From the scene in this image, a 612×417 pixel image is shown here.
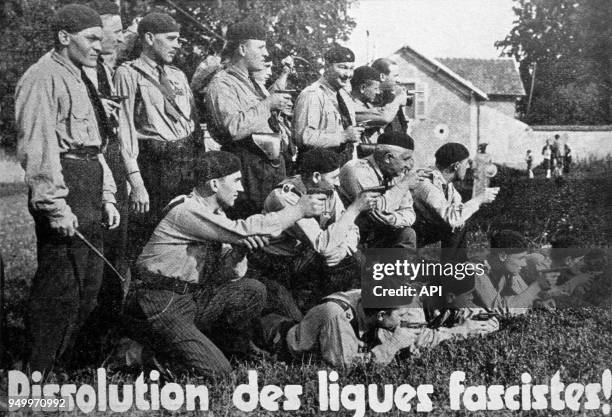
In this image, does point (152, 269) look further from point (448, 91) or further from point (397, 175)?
point (448, 91)

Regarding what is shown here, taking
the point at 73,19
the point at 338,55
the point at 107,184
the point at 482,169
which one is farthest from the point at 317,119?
the point at 73,19

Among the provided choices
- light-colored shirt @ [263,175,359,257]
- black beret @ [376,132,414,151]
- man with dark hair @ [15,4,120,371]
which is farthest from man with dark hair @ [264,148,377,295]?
man with dark hair @ [15,4,120,371]

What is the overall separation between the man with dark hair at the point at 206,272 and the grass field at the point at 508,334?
241mm

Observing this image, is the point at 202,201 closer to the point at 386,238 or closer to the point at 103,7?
the point at 386,238

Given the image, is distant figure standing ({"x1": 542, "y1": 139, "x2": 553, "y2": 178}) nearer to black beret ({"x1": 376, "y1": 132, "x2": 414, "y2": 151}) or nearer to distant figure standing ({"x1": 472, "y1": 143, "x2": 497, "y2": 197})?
distant figure standing ({"x1": 472, "y1": 143, "x2": 497, "y2": 197})

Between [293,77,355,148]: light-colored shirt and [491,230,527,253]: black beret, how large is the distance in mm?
1245

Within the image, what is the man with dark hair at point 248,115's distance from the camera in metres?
5.37

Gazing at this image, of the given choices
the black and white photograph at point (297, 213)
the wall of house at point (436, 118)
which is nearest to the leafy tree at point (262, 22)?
the black and white photograph at point (297, 213)

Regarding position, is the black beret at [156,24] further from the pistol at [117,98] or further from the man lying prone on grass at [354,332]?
the man lying prone on grass at [354,332]

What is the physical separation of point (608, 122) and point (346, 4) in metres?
2.03

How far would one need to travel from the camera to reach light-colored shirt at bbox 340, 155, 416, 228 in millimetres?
5410

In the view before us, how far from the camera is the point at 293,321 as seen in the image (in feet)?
16.7

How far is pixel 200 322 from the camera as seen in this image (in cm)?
491

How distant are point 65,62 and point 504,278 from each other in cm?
318
